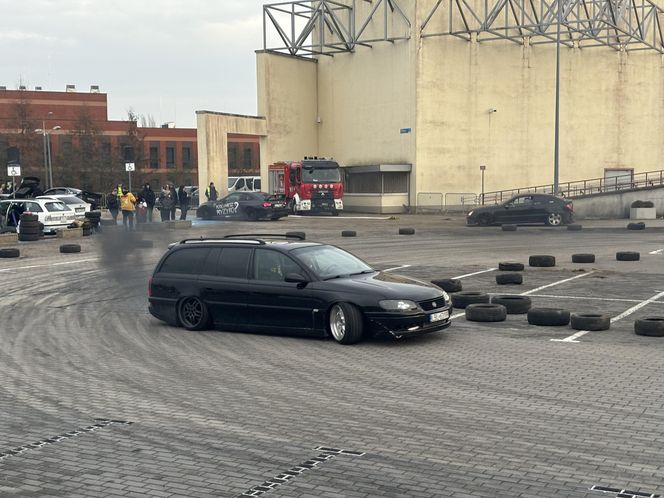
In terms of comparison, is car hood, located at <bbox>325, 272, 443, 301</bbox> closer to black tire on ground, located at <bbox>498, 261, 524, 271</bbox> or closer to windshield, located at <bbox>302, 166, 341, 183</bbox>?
black tire on ground, located at <bbox>498, 261, 524, 271</bbox>

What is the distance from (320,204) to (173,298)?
34.9m

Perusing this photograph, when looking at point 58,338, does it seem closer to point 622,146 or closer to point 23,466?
point 23,466

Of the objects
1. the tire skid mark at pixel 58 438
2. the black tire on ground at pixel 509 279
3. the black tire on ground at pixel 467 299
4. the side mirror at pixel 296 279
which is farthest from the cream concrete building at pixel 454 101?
the tire skid mark at pixel 58 438

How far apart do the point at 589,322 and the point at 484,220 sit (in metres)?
26.7

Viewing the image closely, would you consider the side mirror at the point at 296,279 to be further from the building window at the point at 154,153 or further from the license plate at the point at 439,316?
the building window at the point at 154,153

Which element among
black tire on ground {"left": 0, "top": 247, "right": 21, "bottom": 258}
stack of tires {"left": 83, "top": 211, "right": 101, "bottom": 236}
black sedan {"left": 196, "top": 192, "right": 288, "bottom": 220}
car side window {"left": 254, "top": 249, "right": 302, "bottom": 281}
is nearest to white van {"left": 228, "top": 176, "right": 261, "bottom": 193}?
black sedan {"left": 196, "top": 192, "right": 288, "bottom": 220}

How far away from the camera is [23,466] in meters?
7.21

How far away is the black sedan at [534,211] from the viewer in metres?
38.9

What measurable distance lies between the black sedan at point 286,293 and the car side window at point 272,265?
0.6 inches

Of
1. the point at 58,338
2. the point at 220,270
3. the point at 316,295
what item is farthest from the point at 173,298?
the point at 316,295

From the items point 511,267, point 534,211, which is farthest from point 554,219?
point 511,267

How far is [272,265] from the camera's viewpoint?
13445mm

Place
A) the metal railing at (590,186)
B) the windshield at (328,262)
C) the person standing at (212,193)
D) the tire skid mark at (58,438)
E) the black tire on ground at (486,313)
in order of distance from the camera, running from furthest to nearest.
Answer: the metal railing at (590,186)
the person standing at (212,193)
the black tire on ground at (486,313)
the windshield at (328,262)
the tire skid mark at (58,438)

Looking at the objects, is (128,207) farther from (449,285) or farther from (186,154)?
(186,154)
